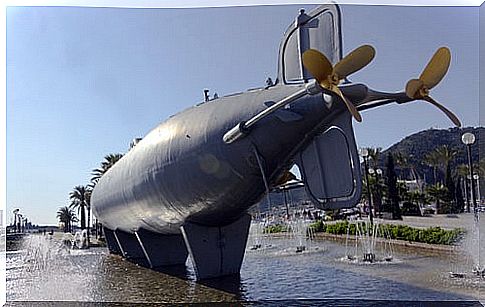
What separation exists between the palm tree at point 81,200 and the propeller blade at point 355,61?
49.4 feet

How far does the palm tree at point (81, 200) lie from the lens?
68.5ft

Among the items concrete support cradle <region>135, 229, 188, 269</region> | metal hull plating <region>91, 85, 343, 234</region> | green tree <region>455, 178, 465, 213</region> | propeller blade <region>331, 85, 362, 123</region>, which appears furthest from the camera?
green tree <region>455, 178, 465, 213</region>

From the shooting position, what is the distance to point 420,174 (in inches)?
1332

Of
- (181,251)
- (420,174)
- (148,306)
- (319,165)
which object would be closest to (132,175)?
(181,251)

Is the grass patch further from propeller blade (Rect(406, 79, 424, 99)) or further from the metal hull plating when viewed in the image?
propeller blade (Rect(406, 79, 424, 99))

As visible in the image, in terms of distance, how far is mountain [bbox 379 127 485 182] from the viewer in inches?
930

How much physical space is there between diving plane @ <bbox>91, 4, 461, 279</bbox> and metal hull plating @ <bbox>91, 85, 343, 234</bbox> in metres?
0.02

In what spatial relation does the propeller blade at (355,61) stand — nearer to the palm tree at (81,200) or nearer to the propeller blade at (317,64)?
the propeller blade at (317,64)

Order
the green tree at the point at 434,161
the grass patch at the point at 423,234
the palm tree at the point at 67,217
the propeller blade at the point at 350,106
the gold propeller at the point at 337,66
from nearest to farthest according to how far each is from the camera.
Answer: the propeller blade at the point at 350,106
the gold propeller at the point at 337,66
the grass patch at the point at 423,234
the palm tree at the point at 67,217
the green tree at the point at 434,161

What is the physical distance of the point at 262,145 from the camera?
809 centimetres

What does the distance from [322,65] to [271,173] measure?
88.0 inches

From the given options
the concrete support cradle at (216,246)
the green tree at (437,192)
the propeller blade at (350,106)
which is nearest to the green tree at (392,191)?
the green tree at (437,192)

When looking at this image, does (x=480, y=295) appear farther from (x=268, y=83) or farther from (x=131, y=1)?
(x=131, y=1)

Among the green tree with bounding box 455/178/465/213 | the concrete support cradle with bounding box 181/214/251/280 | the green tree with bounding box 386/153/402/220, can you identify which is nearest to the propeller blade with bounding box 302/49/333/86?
the concrete support cradle with bounding box 181/214/251/280
